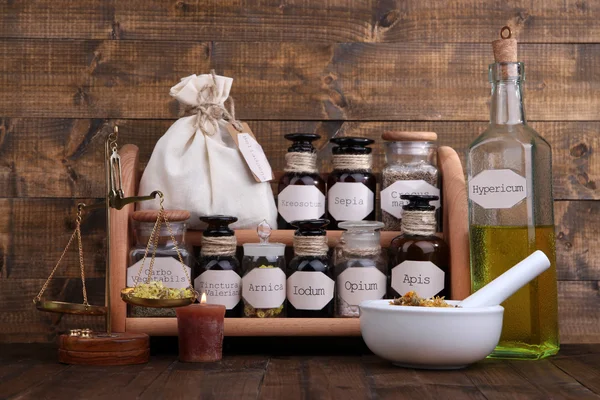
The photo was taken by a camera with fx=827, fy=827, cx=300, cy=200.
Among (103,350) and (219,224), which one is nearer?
(103,350)

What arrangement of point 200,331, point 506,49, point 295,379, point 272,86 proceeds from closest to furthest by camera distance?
point 295,379, point 200,331, point 506,49, point 272,86

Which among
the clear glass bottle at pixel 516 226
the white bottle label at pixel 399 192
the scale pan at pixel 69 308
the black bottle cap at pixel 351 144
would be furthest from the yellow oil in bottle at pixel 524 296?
the scale pan at pixel 69 308

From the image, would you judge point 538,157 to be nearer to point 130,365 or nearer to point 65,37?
point 130,365

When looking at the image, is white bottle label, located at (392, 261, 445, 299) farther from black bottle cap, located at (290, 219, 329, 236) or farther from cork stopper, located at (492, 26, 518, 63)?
cork stopper, located at (492, 26, 518, 63)

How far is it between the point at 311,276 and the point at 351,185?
0.17 m

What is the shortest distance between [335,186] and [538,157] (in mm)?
312

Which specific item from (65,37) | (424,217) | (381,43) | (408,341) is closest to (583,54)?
(381,43)

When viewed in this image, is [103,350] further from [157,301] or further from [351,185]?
[351,185]

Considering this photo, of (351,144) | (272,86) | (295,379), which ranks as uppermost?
(272,86)

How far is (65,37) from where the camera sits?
150 cm

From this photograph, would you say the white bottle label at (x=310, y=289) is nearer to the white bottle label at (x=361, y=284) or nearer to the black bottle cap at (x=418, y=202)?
the white bottle label at (x=361, y=284)

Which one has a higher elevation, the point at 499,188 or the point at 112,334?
the point at 499,188

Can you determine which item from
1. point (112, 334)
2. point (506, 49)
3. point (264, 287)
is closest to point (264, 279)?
point (264, 287)

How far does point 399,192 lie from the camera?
1314 millimetres
